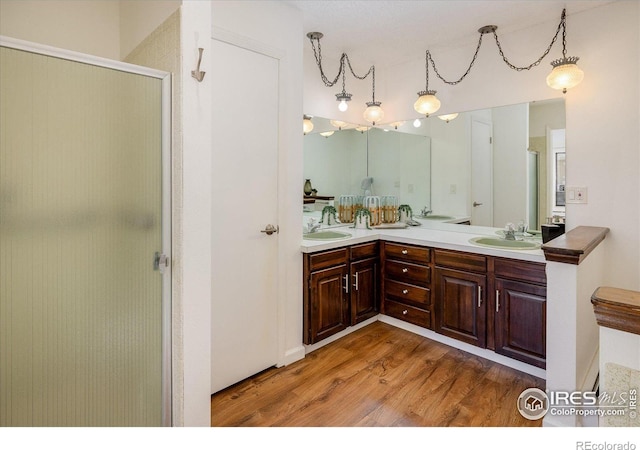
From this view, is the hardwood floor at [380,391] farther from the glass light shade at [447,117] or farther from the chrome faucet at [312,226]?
the glass light shade at [447,117]

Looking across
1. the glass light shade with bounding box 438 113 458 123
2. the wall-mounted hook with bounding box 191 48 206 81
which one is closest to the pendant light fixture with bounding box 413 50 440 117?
the glass light shade with bounding box 438 113 458 123

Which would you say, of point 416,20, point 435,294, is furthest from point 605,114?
point 435,294

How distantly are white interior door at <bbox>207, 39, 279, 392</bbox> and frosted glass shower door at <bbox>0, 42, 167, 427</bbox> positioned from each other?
62 centimetres

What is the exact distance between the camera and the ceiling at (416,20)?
2418 mm

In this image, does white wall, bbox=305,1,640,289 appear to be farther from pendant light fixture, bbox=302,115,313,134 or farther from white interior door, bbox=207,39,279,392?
white interior door, bbox=207,39,279,392

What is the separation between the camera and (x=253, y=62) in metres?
2.25

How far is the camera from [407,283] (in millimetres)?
3000

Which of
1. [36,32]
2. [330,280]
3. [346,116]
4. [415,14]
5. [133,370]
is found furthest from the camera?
[346,116]

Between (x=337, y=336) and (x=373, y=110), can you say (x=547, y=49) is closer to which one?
(x=373, y=110)

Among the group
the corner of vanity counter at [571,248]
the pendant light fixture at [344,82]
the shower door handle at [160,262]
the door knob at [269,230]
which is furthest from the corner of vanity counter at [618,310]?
the pendant light fixture at [344,82]

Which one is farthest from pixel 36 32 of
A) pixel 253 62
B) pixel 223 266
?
pixel 223 266

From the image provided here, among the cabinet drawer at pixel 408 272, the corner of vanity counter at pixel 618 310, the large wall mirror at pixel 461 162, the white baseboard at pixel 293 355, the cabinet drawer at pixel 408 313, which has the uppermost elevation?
the large wall mirror at pixel 461 162
